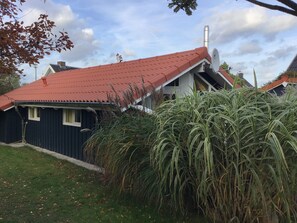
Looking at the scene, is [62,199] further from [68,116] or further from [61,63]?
[61,63]

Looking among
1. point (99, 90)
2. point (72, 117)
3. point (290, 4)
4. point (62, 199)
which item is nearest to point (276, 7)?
point (290, 4)

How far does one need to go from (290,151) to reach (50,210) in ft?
14.2

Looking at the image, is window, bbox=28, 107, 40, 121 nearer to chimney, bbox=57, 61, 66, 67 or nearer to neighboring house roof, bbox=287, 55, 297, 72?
neighboring house roof, bbox=287, 55, 297, 72

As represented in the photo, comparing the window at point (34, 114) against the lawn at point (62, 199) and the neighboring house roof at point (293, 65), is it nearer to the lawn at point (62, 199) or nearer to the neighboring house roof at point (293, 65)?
the lawn at point (62, 199)

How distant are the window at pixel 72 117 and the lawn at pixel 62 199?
2.36 m

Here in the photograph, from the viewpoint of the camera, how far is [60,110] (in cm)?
1467

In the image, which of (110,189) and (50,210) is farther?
(110,189)

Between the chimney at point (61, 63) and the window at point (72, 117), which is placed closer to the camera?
the window at point (72, 117)

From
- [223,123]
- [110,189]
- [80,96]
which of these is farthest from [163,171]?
[80,96]

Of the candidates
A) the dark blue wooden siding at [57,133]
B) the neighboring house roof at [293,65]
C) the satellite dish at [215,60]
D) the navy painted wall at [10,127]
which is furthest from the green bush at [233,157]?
the navy painted wall at [10,127]

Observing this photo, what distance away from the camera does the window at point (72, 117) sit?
13295 mm

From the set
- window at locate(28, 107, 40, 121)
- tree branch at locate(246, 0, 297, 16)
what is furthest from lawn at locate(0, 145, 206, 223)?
window at locate(28, 107, 40, 121)

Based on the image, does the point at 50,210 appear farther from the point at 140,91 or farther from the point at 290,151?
the point at 290,151

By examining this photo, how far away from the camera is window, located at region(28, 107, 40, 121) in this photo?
1714cm
